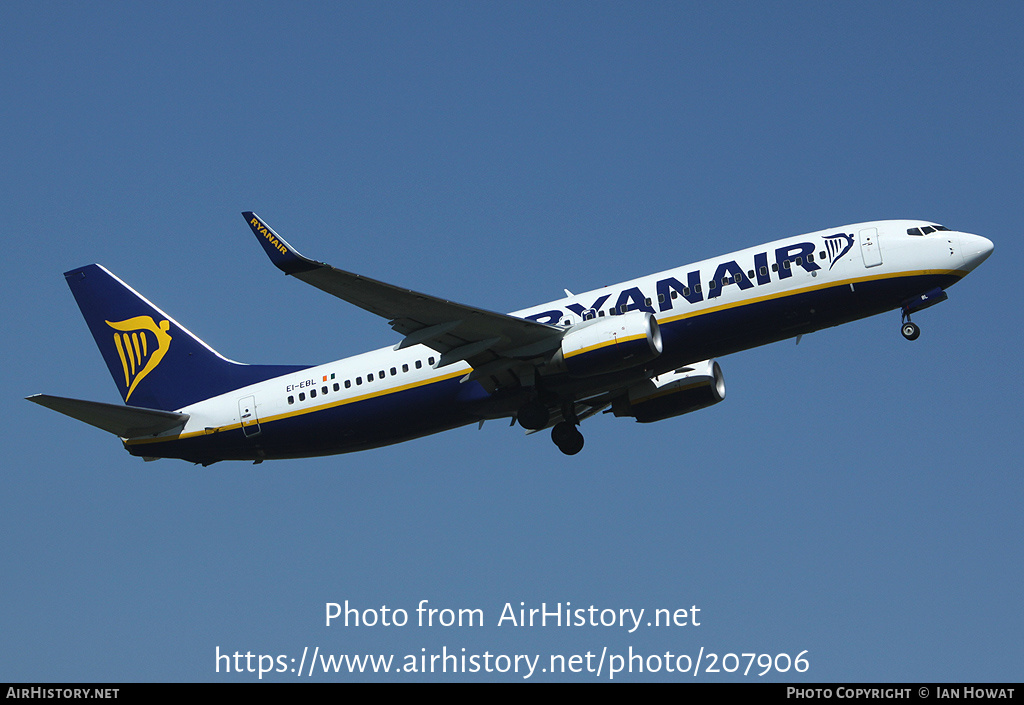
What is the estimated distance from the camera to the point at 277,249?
98.5 ft

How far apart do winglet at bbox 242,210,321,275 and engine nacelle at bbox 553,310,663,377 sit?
27.2 ft

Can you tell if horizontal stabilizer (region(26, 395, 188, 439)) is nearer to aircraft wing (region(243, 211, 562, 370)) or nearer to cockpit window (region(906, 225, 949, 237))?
aircraft wing (region(243, 211, 562, 370))

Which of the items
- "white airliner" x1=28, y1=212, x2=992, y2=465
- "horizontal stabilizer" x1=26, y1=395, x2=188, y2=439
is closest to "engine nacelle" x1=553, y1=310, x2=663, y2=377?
"white airliner" x1=28, y1=212, x2=992, y2=465

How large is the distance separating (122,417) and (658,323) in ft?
55.8

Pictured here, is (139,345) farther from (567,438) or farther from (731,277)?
(731,277)

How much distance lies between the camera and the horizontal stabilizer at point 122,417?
3600 centimetres

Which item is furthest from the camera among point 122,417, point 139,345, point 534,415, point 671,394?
point 139,345

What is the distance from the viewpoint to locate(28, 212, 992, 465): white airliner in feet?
112

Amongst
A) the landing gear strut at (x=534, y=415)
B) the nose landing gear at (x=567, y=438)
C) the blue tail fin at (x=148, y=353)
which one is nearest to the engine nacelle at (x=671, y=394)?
the nose landing gear at (x=567, y=438)

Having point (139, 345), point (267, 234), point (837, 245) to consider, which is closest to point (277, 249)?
point (267, 234)
